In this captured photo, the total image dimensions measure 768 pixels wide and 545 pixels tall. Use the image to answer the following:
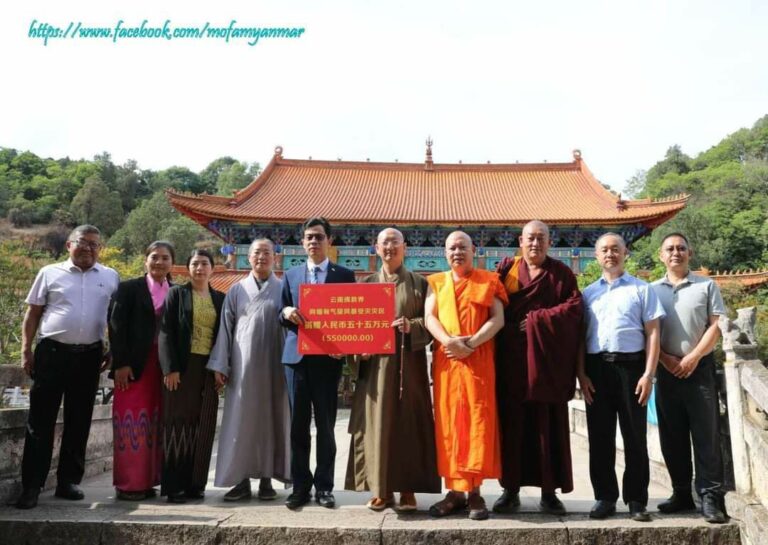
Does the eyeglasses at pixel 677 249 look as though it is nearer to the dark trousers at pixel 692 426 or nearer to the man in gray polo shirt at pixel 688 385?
the man in gray polo shirt at pixel 688 385

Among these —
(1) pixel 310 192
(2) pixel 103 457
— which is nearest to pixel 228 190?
(1) pixel 310 192

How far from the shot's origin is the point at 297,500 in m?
3.42

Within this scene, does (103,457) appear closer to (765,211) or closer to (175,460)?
(175,460)

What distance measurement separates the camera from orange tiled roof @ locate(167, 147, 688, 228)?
1605 centimetres

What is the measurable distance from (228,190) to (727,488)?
60813 mm

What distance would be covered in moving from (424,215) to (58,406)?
13792 millimetres

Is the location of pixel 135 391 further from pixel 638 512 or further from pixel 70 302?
pixel 638 512

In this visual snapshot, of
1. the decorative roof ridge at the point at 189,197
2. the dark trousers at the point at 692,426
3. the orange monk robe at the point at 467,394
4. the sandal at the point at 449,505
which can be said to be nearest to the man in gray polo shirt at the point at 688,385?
the dark trousers at the point at 692,426

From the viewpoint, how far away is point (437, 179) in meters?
20.8

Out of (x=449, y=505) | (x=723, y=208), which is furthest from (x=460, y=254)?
(x=723, y=208)

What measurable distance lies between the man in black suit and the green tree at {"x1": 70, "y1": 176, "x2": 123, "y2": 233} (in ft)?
156

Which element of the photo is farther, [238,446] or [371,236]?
[371,236]

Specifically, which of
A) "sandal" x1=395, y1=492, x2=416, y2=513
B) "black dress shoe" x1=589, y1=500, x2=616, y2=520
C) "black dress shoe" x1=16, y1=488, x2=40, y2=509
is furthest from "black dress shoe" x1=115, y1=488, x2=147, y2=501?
"black dress shoe" x1=589, y1=500, x2=616, y2=520

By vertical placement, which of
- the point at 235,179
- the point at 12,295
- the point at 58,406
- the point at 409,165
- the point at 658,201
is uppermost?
the point at 235,179
